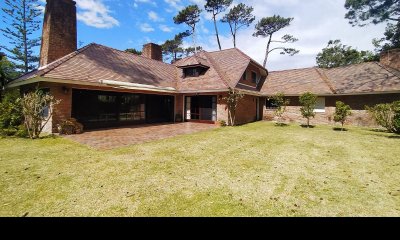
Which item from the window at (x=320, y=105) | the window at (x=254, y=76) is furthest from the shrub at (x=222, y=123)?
the window at (x=320, y=105)

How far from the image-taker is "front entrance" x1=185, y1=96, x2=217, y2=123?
67.9 ft

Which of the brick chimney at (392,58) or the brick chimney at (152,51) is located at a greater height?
the brick chimney at (152,51)

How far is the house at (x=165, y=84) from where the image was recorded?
14.5 m

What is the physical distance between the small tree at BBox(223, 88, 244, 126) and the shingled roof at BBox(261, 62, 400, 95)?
6.86 metres

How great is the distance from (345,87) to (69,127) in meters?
22.9

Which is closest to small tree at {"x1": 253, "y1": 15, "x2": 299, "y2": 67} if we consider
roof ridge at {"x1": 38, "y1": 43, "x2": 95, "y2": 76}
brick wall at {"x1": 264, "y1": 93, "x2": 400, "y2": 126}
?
brick wall at {"x1": 264, "y1": 93, "x2": 400, "y2": 126}

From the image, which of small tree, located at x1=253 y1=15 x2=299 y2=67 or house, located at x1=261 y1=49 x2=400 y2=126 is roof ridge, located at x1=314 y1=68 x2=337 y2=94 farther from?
small tree, located at x1=253 y1=15 x2=299 y2=67

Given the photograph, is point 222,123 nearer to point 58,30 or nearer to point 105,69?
point 105,69

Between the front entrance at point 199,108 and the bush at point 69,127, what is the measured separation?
10280 millimetres

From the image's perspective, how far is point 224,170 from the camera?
7.10 metres

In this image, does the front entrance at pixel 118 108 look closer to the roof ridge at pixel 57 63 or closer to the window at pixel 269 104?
the roof ridge at pixel 57 63

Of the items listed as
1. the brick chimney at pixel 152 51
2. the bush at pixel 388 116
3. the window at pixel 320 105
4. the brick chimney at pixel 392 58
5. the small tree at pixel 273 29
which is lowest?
the bush at pixel 388 116
